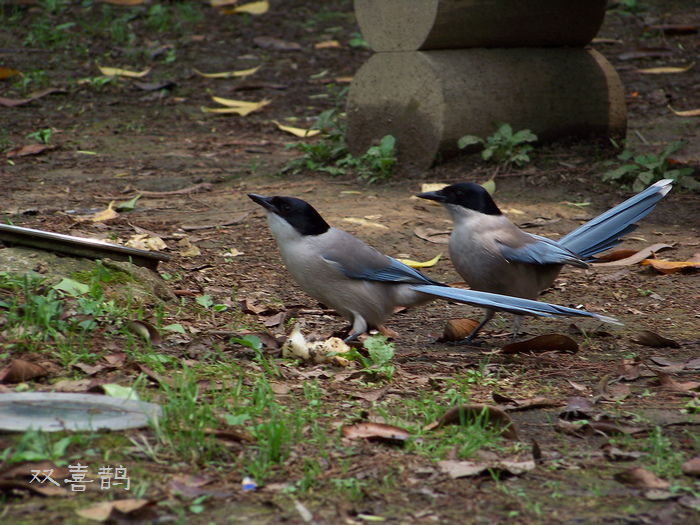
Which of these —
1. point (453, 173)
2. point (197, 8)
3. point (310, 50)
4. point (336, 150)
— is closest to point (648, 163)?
point (453, 173)

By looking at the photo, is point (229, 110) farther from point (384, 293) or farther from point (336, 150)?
point (384, 293)

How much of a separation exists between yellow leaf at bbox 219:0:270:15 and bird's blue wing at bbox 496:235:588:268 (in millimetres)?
10066

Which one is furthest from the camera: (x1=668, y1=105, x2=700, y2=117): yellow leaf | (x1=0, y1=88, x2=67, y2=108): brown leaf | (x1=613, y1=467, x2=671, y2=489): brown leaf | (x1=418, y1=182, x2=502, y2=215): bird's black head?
(x1=0, y1=88, x2=67, y2=108): brown leaf

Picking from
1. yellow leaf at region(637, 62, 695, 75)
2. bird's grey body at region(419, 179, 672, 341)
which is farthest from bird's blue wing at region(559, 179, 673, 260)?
yellow leaf at region(637, 62, 695, 75)

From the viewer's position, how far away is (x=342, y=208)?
662cm

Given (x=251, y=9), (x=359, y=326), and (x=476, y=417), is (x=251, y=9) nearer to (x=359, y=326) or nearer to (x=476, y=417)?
(x=359, y=326)

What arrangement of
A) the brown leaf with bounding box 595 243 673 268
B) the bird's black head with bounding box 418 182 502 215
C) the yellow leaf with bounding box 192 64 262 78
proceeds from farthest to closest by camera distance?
1. the yellow leaf with bounding box 192 64 262 78
2. the brown leaf with bounding box 595 243 673 268
3. the bird's black head with bounding box 418 182 502 215

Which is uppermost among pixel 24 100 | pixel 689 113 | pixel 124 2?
pixel 124 2

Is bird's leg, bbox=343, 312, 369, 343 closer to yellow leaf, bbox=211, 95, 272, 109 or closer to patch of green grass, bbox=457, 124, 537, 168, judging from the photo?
patch of green grass, bbox=457, 124, 537, 168

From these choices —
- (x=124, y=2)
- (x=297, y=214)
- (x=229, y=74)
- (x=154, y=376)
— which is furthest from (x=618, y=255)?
(x=124, y=2)

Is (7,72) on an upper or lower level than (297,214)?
lower

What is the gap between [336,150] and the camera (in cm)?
805

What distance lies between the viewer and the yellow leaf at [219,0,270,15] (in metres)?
13.3

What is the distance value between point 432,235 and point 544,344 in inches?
84.7
